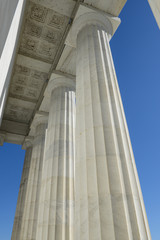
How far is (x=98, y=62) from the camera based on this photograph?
2053cm

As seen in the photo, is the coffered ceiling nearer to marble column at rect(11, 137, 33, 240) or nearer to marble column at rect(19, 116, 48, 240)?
marble column at rect(19, 116, 48, 240)

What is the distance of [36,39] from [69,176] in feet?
85.8

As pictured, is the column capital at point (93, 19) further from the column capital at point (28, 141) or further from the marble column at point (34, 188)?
the column capital at point (28, 141)

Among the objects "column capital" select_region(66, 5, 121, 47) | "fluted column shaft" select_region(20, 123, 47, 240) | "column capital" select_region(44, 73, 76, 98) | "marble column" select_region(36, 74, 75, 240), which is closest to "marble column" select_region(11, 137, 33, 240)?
"fluted column shaft" select_region(20, 123, 47, 240)

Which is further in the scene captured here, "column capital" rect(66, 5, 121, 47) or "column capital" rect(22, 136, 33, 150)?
"column capital" rect(22, 136, 33, 150)

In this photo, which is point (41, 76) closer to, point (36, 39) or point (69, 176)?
point (36, 39)

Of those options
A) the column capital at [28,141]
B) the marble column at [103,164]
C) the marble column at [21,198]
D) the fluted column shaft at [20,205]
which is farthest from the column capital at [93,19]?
the fluted column shaft at [20,205]

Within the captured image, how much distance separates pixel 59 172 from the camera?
25.2m

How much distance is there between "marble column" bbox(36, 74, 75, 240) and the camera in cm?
2152

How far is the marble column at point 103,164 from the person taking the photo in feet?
36.9

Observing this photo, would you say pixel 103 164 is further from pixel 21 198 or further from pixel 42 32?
pixel 21 198

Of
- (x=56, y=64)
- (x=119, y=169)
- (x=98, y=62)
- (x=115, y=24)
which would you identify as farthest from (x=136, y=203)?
(x=56, y=64)

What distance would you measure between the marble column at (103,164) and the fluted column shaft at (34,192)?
25666mm

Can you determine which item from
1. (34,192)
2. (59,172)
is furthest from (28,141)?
(59,172)
